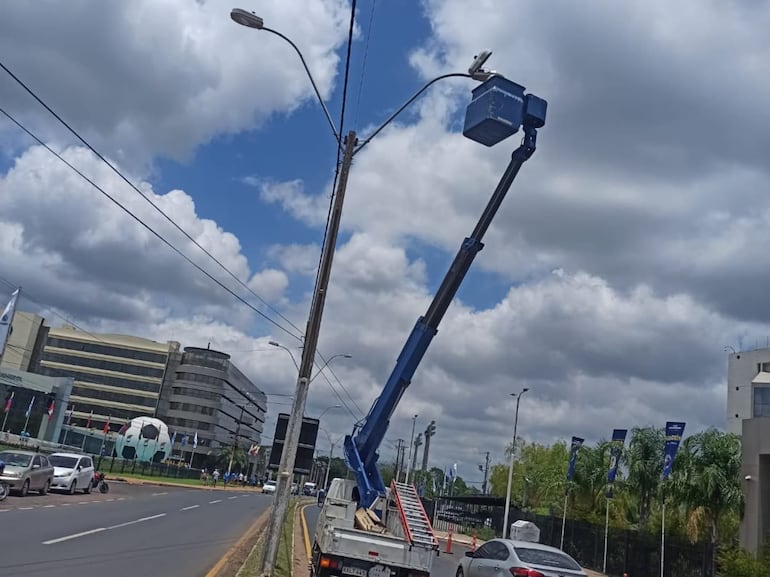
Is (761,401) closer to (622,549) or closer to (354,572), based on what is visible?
(622,549)

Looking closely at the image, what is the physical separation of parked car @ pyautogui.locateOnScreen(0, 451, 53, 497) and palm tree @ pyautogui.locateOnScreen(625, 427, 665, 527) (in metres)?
27.5

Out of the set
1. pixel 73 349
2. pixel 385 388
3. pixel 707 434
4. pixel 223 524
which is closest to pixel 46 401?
pixel 73 349

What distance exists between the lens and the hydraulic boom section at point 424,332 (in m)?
17.8

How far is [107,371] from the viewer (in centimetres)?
12794

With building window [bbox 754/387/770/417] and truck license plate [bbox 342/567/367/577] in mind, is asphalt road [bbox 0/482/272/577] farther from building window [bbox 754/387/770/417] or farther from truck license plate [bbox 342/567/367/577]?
building window [bbox 754/387/770/417]

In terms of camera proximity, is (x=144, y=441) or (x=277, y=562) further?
(x=144, y=441)

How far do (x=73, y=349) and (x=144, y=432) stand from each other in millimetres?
39946

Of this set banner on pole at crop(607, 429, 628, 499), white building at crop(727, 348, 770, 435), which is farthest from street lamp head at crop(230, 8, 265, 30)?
white building at crop(727, 348, 770, 435)

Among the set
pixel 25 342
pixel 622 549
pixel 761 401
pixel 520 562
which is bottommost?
pixel 520 562

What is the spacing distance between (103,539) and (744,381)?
76053 mm

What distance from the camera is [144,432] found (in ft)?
315

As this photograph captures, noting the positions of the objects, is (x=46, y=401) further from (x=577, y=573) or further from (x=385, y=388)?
(x=577, y=573)

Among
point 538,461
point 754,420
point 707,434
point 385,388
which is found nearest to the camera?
point 385,388

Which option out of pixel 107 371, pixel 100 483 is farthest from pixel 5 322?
pixel 107 371
